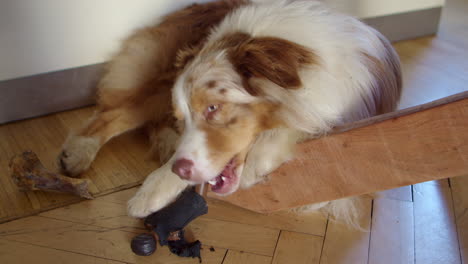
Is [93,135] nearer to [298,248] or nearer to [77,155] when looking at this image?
[77,155]

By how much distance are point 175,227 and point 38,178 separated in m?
0.67

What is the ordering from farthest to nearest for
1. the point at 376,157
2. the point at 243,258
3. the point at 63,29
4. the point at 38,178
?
the point at 63,29, the point at 38,178, the point at 243,258, the point at 376,157

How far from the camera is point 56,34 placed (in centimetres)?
252

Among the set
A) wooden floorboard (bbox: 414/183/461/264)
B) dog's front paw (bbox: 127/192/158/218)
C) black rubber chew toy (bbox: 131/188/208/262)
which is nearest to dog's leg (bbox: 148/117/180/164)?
dog's front paw (bbox: 127/192/158/218)

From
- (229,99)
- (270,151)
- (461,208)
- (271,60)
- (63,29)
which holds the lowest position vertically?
(461,208)

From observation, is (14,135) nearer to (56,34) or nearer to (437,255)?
(56,34)

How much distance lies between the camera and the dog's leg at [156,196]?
69.0 inches

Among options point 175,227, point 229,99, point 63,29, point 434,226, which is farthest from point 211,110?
point 63,29

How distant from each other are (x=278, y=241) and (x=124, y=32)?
5.32 ft

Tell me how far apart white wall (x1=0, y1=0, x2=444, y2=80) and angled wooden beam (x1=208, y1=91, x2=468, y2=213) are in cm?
110

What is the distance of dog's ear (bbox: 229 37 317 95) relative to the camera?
1453 mm

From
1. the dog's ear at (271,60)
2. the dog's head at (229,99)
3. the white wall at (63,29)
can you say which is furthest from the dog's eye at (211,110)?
the white wall at (63,29)

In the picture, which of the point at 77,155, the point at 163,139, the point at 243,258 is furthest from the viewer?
the point at 163,139

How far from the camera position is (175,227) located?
5.31 feet
